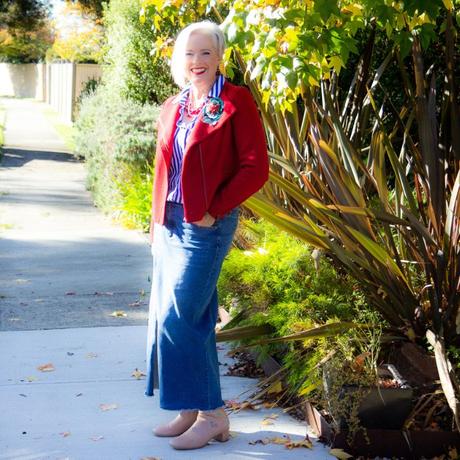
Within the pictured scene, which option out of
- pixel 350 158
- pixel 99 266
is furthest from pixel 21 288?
pixel 350 158

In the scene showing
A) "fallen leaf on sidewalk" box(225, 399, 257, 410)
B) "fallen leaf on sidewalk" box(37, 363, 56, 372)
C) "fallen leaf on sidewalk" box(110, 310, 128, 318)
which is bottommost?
"fallen leaf on sidewalk" box(110, 310, 128, 318)

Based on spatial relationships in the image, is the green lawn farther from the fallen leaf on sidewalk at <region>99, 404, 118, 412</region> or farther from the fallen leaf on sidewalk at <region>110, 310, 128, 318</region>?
the fallen leaf on sidewalk at <region>99, 404, 118, 412</region>

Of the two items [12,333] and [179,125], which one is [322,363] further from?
[12,333]

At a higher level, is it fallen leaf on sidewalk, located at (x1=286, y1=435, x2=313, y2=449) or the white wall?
fallen leaf on sidewalk, located at (x1=286, y1=435, x2=313, y2=449)

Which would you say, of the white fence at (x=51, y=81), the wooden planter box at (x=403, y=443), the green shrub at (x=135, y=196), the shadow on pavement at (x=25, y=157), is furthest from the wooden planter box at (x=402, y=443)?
the white fence at (x=51, y=81)

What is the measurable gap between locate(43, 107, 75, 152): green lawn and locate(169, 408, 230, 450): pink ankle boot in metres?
14.9

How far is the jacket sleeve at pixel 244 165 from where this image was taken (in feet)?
12.8

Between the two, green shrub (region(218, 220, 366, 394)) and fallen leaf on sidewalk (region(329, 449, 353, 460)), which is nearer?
fallen leaf on sidewalk (region(329, 449, 353, 460))

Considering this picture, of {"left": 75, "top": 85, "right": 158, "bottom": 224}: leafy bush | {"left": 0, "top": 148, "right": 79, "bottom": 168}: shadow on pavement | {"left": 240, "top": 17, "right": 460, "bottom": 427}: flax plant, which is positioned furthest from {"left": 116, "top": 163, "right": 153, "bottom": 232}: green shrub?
{"left": 0, "top": 148, "right": 79, "bottom": 168}: shadow on pavement

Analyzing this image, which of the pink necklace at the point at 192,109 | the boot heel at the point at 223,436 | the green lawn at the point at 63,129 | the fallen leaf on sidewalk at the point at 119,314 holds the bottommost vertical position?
the green lawn at the point at 63,129

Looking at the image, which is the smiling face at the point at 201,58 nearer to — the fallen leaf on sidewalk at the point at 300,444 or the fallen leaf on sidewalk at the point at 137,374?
the fallen leaf on sidewalk at the point at 300,444

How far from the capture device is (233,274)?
543 centimetres

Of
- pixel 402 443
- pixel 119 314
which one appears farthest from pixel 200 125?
pixel 119 314

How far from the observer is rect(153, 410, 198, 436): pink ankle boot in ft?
14.1
